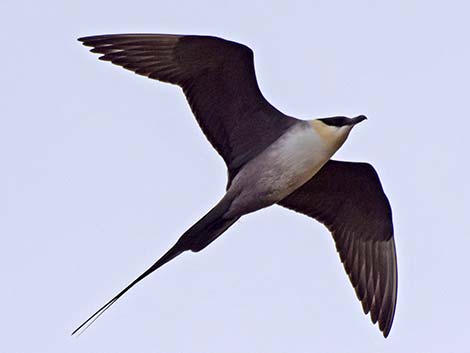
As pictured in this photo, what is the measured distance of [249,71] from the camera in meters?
12.1

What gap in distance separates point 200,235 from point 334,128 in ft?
5.24

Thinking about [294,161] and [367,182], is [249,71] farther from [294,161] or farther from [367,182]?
[367,182]

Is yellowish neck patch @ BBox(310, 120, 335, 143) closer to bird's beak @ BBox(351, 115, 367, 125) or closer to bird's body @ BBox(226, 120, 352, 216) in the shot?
bird's body @ BBox(226, 120, 352, 216)

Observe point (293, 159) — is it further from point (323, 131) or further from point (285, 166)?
point (323, 131)

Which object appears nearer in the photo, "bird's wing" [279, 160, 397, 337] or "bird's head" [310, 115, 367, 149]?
"bird's head" [310, 115, 367, 149]

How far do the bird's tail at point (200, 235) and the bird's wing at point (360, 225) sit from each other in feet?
4.33

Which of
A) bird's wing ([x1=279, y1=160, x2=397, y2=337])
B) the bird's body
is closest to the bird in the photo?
the bird's body

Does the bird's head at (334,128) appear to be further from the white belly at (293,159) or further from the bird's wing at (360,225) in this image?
the bird's wing at (360,225)

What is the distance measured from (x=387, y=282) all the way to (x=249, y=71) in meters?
2.94

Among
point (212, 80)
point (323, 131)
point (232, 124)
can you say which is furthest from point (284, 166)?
point (212, 80)

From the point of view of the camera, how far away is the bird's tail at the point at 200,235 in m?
11.7

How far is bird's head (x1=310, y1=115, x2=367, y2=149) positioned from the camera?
12.1 metres

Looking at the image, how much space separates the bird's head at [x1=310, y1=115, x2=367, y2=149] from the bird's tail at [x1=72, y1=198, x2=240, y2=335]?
3.52 ft

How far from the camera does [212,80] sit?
1221 centimetres
